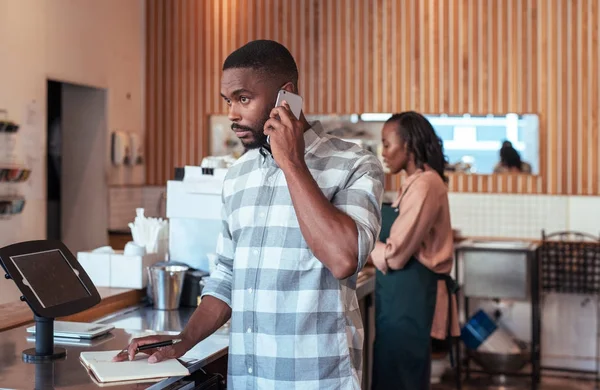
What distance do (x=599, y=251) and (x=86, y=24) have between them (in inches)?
161

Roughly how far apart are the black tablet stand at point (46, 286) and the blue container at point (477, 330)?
415cm

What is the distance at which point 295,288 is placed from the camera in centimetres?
179

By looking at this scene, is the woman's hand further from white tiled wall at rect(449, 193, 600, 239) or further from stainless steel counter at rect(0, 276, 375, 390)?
white tiled wall at rect(449, 193, 600, 239)

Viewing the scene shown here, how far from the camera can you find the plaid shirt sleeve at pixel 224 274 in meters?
1.99

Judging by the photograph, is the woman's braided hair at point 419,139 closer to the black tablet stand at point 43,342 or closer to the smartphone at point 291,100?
the smartphone at point 291,100

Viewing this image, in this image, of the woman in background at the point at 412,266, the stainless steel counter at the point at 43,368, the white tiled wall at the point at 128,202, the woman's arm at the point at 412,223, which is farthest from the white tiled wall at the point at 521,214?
the stainless steel counter at the point at 43,368

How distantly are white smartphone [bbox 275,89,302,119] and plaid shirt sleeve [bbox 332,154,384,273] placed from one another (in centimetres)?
18

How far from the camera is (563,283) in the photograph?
233 inches

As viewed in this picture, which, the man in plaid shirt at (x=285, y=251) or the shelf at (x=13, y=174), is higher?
the shelf at (x=13, y=174)

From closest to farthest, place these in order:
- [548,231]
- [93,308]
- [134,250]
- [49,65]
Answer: [93,308] → [134,250] → [49,65] → [548,231]

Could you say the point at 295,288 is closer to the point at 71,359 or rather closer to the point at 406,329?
the point at 71,359

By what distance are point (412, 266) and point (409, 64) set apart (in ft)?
11.1

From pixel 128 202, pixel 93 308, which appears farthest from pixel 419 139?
pixel 128 202

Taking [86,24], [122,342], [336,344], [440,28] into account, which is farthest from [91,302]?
[440,28]
